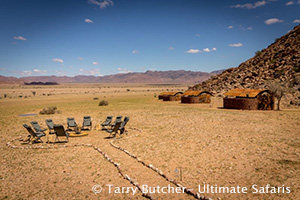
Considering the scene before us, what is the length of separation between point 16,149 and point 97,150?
3826 millimetres

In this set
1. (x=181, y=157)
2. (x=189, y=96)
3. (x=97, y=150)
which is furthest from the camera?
(x=189, y=96)

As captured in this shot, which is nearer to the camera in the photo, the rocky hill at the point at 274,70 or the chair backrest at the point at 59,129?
the chair backrest at the point at 59,129

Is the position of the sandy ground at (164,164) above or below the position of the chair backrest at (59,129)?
below

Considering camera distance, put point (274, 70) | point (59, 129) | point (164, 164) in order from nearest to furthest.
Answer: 1. point (164, 164)
2. point (59, 129)
3. point (274, 70)

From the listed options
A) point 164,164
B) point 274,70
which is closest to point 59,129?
point 164,164

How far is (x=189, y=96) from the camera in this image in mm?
30531

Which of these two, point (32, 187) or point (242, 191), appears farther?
point (32, 187)

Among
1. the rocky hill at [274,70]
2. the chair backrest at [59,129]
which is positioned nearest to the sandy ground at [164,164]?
the chair backrest at [59,129]

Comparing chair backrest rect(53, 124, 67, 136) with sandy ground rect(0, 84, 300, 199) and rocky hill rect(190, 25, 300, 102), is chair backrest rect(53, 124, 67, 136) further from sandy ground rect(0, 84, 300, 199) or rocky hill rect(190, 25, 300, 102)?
rocky hill rect(190, 25, 300, 102)

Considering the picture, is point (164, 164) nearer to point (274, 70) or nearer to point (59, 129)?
point (59, 129)

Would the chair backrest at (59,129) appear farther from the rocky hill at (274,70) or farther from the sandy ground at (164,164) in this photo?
the rocky hill at (274,70)

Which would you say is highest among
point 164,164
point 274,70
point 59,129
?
point 274,70

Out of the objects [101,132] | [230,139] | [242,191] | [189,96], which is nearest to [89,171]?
[242,191]

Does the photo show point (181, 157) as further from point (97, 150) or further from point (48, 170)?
point (48, 170)
